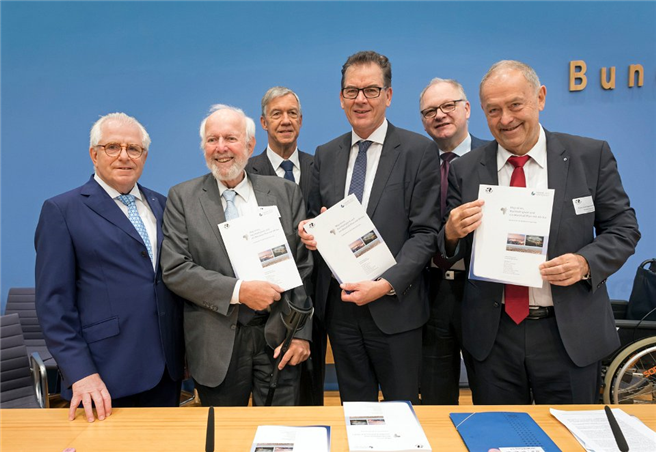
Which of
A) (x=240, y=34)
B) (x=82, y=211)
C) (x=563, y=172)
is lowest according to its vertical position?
(x=82, y=211)

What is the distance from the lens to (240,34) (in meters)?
4.39

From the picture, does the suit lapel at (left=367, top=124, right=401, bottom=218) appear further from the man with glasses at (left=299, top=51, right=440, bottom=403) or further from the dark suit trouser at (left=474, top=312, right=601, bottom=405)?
the dark suit trouser at (left=474, top=312, right=601, bottom=405)

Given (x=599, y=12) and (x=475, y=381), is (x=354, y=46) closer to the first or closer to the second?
(x=599, y=12)

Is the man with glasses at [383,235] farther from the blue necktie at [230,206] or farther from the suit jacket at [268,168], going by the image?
the suit jacket at [268,168]

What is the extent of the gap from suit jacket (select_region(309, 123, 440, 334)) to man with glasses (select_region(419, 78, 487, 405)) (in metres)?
0.27

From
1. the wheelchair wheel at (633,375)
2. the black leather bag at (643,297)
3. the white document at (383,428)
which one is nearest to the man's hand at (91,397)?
the white document at (383,428)

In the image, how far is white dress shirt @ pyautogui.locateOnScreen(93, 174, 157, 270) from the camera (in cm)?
205

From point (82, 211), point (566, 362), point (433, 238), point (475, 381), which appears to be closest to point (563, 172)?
point (433, 238)

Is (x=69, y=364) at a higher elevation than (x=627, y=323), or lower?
higher

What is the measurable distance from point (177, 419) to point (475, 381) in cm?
131

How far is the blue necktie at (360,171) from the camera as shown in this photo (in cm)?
223

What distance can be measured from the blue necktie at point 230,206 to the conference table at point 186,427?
0.89 metres

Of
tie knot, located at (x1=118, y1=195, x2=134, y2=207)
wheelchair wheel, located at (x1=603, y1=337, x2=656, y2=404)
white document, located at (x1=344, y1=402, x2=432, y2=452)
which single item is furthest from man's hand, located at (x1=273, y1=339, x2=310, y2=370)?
wheelchair wheel, located at (x1=603, y1=337, x2=656, y2=404)

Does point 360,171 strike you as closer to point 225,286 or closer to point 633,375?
point 225,286
